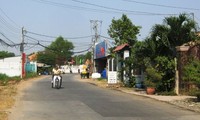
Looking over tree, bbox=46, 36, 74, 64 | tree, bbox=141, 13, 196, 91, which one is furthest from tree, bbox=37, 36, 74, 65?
tree, bbox=141, 13, 196, 91

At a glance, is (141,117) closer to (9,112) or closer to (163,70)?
(9,112)

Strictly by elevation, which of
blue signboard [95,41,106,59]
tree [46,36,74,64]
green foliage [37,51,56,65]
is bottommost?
blue signboard [95,41,106,59]

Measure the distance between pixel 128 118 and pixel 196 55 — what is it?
10242 mm

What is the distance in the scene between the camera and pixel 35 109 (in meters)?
15.2

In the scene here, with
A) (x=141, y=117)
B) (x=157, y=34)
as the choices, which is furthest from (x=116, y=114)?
(x=157, y=34)

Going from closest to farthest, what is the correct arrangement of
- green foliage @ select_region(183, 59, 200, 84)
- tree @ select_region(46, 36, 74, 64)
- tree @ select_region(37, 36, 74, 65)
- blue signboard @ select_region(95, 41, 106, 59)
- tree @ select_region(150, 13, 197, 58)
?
green foliage @ select_region(183, 59, 200, 84)
tree @ select_region(150, 13, 197, 58)
blue signboard @ select_region(95, 41, 106, 59)
tree @ select_region(37, 36, 74, 65)
tree @ select_region(46, 36, 74, 64)

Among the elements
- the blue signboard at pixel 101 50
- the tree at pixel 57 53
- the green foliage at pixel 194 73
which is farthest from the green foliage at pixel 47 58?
the green foliage at pixel 194 73

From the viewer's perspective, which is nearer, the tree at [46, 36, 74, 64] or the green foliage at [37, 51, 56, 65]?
the green foliage at [37, 51, 56, 65]

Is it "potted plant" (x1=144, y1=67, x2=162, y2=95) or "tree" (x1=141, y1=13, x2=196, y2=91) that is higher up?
"tree" (x1=141, y1=13, x2=196, y2=91)

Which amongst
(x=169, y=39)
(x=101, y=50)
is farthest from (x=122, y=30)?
(x=169, y=39)

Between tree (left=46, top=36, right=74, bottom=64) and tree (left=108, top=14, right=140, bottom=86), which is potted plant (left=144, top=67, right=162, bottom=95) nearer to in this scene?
tree (left=108, top=14, right=140, bottom=86)

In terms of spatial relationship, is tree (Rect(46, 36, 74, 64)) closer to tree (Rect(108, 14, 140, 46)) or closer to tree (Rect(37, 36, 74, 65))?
tree (Rect(37, 36, 74, 65))

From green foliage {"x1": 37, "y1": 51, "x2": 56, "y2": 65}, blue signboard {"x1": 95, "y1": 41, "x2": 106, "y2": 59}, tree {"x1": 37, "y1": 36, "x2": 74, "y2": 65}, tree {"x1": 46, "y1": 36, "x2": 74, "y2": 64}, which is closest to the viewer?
blue signboard {"x1": 95, "y1": 41, "x2": 106, "y2": 59}

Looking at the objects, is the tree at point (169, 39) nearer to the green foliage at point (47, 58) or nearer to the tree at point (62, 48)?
the green foliage at point (47, 58)
